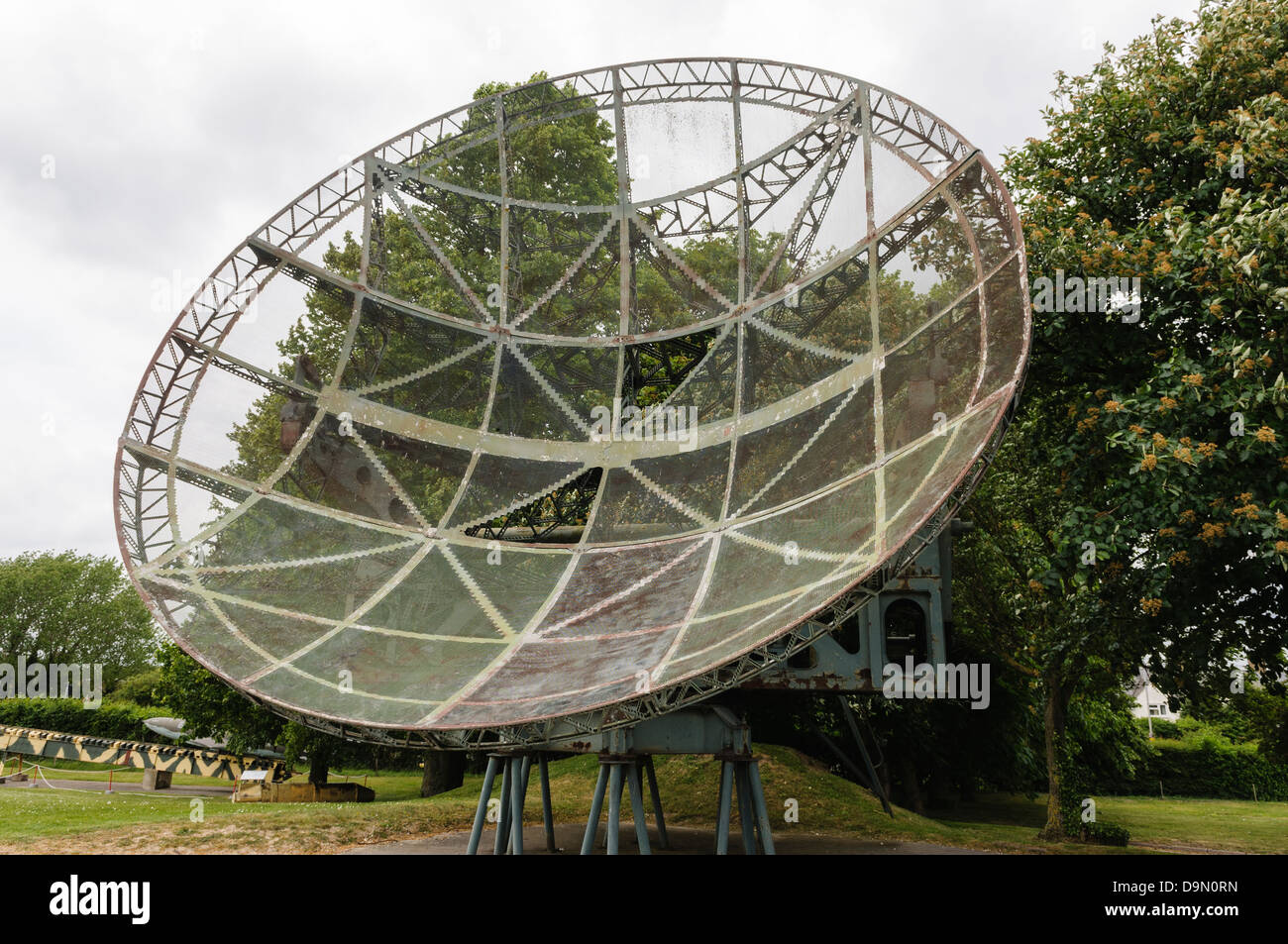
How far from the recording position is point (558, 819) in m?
23.8

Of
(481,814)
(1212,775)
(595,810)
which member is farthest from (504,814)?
(1212,775)

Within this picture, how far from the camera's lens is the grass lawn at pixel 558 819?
18641 millimetres

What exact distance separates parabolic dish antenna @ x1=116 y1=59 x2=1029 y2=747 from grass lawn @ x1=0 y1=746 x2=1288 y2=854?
7.14 m

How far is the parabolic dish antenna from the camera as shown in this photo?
1215cm

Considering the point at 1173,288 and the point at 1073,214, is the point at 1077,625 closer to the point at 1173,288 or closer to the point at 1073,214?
the point at 1173,288

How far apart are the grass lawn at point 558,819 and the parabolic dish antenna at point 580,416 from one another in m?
7.14

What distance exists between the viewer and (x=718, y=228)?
19.1 meters

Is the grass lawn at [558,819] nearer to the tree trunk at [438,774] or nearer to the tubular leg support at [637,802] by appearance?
the tree trunk at [438,774]

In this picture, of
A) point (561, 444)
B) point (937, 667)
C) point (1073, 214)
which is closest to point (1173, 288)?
point (1073, 214)

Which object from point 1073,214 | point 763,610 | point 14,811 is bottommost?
point 14,811

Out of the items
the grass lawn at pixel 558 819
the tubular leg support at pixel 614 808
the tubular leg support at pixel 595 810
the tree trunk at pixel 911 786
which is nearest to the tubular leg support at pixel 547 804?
the tubular leg support at pixel 595 810

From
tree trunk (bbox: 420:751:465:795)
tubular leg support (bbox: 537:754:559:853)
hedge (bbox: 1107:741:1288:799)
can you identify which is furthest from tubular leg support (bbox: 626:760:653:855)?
hedge (bbox: 1107:741:1288:799)

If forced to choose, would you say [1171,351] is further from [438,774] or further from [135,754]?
[135,754]

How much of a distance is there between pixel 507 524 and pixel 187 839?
9.08 m
